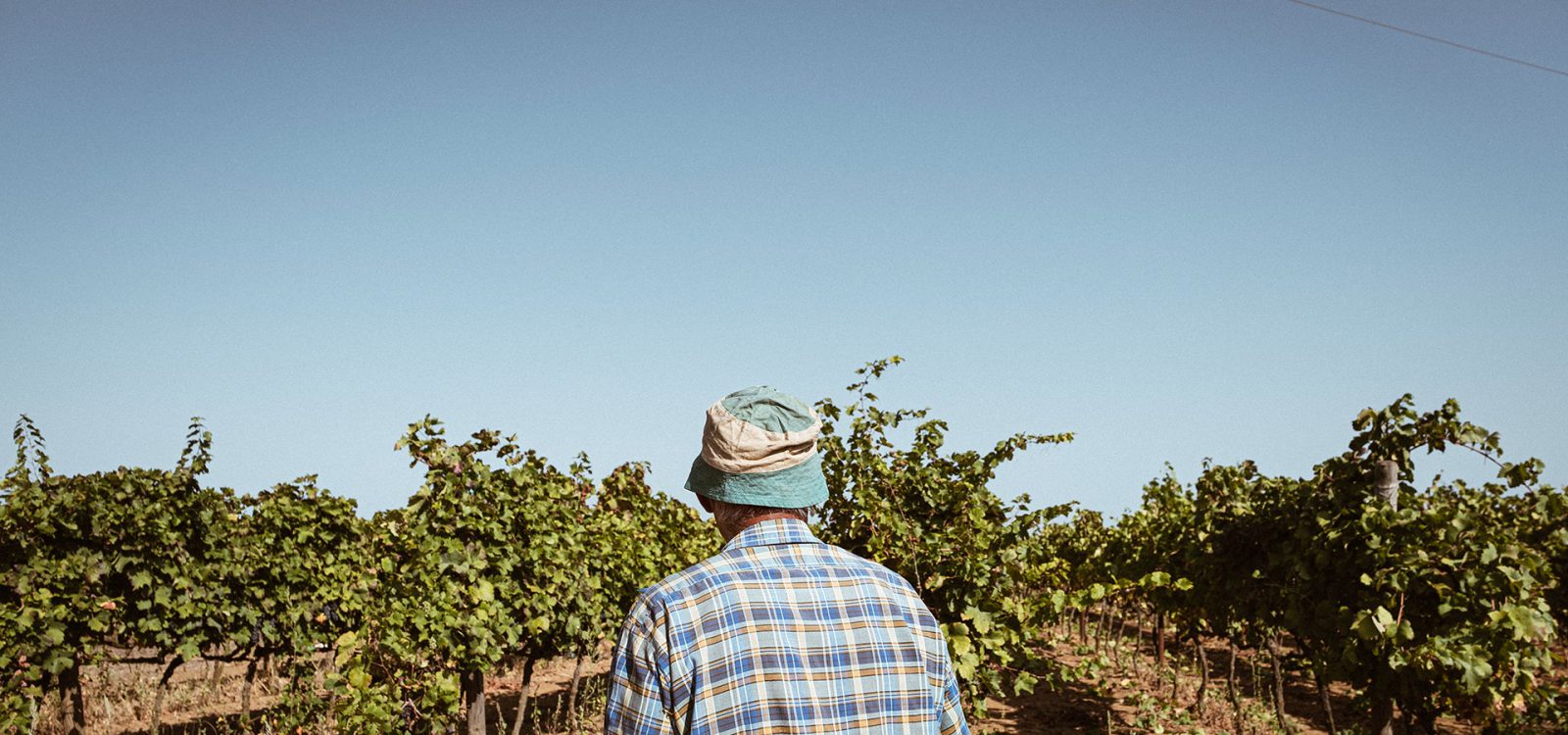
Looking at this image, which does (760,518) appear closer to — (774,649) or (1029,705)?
(774,649)

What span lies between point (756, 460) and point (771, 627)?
1.03 feet

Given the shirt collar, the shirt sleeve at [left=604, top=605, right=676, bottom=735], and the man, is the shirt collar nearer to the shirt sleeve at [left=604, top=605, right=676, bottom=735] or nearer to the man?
the man

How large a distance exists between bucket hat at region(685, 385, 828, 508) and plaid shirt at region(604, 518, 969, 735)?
7 centimetres

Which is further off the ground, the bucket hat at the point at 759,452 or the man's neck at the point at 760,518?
the bucket hat at the point at 759,452

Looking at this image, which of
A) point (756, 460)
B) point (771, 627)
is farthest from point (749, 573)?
point (756, 460)

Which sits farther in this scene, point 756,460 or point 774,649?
point 756,460

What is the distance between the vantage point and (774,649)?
5.28ft

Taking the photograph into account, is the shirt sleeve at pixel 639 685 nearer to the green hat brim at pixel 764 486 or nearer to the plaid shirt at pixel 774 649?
the plaid shirt at pixel 774 649

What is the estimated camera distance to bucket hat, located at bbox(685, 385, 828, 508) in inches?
68.5

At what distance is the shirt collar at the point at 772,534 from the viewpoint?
1.72 meters

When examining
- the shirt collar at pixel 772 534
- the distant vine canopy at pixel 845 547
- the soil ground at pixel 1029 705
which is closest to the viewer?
the shirt collar at pixel 772 534

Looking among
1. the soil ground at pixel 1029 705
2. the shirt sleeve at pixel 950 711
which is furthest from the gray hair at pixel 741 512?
the soil ground at pixel 1029 705

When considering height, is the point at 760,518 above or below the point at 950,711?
above

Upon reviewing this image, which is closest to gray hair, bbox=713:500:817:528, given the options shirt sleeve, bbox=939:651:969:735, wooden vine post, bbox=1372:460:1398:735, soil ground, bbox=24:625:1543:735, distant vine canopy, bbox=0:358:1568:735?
shirt sleeve, bbox=939:651:969:735
